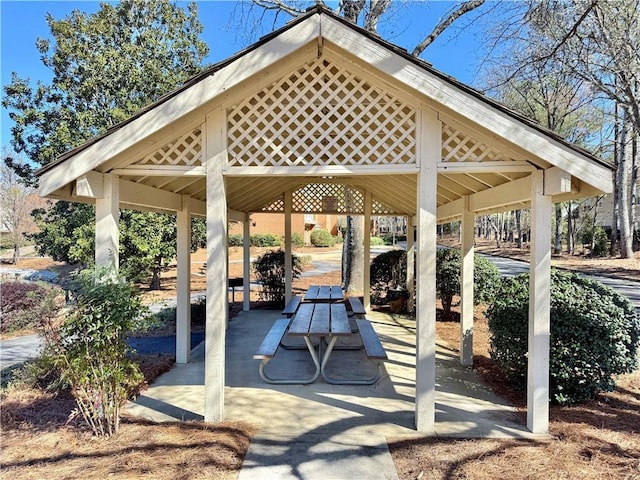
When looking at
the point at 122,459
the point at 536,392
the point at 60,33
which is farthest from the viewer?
the point at 60,33

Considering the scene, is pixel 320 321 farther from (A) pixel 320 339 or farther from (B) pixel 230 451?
(B) pixel 230 451

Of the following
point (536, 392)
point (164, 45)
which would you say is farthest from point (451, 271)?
point (164, 45)

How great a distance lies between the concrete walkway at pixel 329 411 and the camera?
3.56 m

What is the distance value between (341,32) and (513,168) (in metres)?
2.18

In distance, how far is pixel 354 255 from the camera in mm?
13781

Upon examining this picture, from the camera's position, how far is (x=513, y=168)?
4.08 metres

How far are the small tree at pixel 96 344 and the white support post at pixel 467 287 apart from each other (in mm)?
4842

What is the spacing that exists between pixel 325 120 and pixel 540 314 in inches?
116

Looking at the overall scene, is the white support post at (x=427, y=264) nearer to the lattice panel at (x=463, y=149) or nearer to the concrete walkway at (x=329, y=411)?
the lattice panel at (x=463, y=149)

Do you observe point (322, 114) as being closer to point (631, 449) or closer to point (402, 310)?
point (631, 449)

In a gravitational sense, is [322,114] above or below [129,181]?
above

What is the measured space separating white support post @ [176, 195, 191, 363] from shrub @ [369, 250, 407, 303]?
22.3 ft

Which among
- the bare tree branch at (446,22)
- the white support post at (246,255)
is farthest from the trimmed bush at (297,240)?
the bare tree branch at (446,22)

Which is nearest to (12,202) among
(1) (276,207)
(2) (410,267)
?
(1) (276,207)
